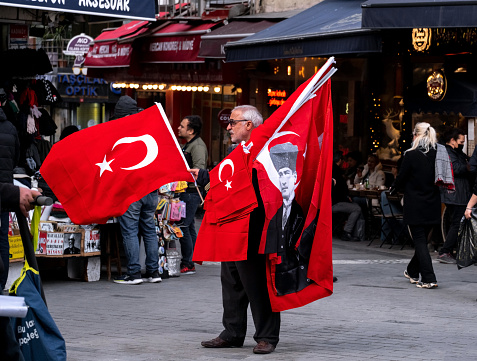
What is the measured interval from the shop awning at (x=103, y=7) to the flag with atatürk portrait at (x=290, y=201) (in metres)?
4.08

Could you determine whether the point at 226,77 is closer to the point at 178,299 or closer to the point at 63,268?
the point at 63,268

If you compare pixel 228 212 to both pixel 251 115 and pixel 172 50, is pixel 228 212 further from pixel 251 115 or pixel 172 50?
pixel 172 50

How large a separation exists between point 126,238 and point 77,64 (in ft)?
67.2

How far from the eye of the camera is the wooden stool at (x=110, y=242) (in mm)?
11500

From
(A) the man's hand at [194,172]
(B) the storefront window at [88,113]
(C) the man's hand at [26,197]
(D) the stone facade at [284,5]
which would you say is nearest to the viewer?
(C) the man's hand at [26,197]

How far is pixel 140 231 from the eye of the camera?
11.5m

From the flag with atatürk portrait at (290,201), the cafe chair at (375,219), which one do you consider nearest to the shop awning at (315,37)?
the cafe chair at (375,219)

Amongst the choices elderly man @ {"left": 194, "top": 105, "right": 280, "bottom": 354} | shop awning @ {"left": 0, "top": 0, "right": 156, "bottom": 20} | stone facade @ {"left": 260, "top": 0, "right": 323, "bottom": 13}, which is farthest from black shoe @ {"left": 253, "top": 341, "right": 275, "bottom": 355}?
stone facade @ {"left": 260, "top": 0, "right": 323, "bottom": 13}

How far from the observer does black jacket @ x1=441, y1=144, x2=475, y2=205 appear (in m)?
13.6

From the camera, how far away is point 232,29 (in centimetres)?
1944

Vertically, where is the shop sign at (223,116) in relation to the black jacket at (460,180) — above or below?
above

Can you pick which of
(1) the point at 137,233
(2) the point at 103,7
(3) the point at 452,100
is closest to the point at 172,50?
(3) the point at 452,100

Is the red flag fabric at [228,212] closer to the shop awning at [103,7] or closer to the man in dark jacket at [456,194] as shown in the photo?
the shop awning at [103,7]

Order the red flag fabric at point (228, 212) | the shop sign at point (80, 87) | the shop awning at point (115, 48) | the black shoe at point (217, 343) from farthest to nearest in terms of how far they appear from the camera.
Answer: the shop sign at point (80, 87)
the shop awning at point (115, 48)
the black shoe at point (217, 343)
the red flag fabric at point (228, 212)
